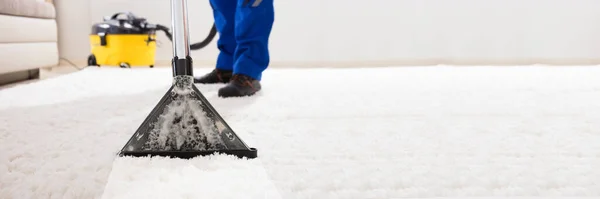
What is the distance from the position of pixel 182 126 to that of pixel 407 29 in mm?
2650

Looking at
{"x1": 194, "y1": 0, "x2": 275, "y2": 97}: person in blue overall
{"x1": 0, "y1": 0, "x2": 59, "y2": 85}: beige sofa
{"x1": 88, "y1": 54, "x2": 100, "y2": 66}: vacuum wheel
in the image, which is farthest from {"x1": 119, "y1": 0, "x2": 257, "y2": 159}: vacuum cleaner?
{"x1": 88, "y1": 54, "x2": 100, "y2": 66}: vacuum wheel

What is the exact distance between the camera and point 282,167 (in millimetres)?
665

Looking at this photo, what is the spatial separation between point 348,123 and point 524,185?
429mm

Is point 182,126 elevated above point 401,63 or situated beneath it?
elevated above

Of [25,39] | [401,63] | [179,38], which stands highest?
[179,38]

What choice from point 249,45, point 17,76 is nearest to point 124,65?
point 17,76

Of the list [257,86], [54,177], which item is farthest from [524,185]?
[257,86]

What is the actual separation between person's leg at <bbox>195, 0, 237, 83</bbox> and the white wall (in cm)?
139

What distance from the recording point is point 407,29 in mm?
3182

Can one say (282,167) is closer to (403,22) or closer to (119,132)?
(119,132)

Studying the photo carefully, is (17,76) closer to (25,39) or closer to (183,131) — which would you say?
(25,39)

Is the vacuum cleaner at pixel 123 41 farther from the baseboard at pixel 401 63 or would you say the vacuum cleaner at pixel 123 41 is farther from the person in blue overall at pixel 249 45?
the person in blue overall at pixel 249 45

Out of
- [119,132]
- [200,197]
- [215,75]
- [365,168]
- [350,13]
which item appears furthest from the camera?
[350,13]

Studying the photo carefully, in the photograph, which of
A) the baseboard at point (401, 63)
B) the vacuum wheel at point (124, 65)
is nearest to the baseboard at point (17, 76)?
the vacuum wheel at point (124, 65)
